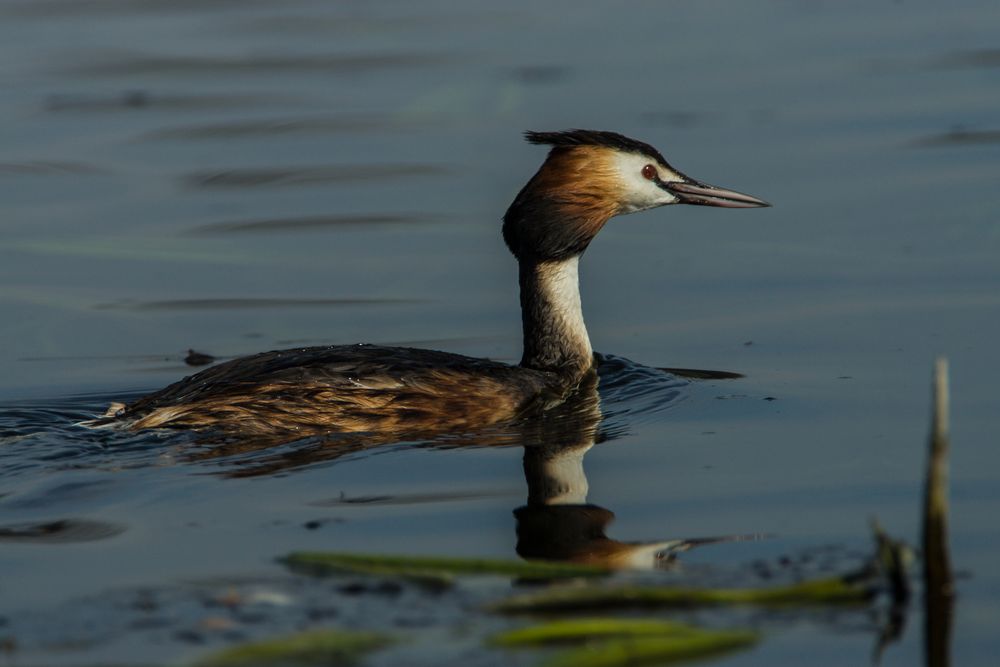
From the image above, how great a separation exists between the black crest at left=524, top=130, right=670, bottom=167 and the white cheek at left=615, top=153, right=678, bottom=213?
0.13 ft

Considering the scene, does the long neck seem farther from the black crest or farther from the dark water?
the black crest

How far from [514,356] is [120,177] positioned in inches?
173

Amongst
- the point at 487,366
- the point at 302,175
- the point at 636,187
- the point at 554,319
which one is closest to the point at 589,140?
the point at 636,187

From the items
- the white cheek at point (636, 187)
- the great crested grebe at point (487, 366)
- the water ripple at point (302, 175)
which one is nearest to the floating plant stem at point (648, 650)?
the great crested grebe at point (487, 366)

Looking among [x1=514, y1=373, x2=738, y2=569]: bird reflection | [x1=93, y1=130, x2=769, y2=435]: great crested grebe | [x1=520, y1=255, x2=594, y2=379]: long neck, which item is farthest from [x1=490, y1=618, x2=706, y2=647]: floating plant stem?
[x1=520, y1=255, x2=594, y2=379]: long neck

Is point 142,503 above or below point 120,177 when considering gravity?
below

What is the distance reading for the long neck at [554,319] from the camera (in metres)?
8.52

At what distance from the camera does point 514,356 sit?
9156 mm

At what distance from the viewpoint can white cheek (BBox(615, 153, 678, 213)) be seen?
8.49 metres

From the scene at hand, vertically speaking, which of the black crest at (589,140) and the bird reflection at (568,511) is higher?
the black crest at (589,140)

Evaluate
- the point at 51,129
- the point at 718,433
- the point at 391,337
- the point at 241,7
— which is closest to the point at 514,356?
the point at 391,337

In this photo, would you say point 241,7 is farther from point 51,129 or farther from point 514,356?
point 514,356

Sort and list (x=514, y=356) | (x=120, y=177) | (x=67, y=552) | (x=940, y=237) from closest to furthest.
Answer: (x=67, y=552), (x=514, y=356), (x=940, y=237), (x=120, y=177)

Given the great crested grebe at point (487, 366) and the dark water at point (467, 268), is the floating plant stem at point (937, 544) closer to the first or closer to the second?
the dark water at point (467, 268)
